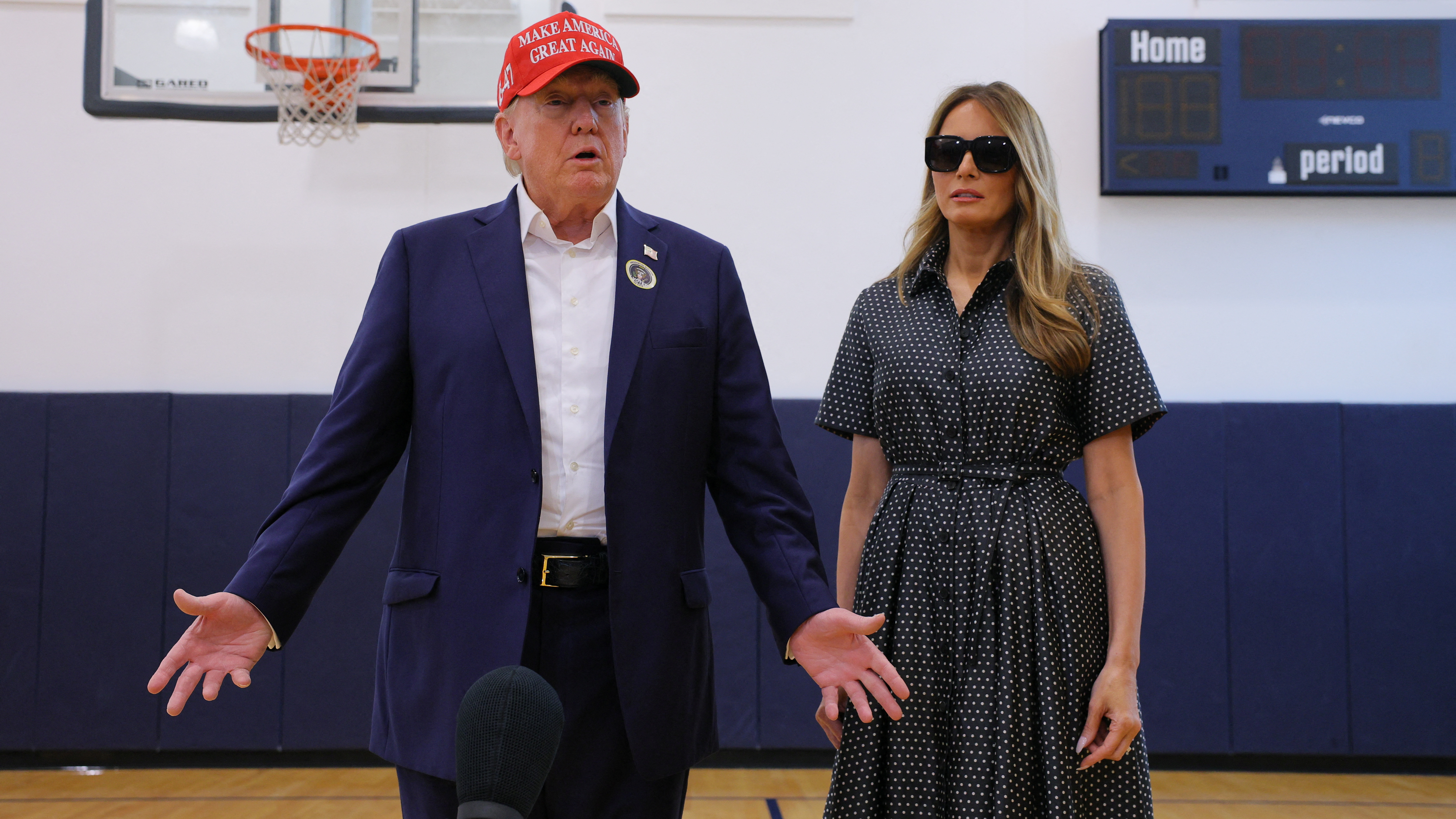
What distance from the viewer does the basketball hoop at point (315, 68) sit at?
14.0 feet

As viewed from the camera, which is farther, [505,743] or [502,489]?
[502,489]

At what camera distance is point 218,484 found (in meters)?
4.44

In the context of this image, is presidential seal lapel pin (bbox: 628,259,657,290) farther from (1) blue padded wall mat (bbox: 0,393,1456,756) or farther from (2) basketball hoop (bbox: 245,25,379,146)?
(2) basketball hoop (bbox: 245,25,379,146)

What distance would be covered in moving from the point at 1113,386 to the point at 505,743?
1257 millimetres

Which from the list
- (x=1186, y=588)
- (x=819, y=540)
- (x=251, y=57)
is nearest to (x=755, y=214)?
(x=819, y=540)

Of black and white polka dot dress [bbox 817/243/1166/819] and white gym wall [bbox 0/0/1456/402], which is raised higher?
white gym wall [bbox 0/0/1456/402]

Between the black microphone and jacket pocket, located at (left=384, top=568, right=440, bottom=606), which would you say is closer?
the black microphone

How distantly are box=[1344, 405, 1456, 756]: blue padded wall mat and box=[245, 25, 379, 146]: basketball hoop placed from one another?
463cm

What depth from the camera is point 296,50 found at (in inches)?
169

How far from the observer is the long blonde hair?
167cm

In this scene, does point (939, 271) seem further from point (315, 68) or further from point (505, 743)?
point (315, 68)

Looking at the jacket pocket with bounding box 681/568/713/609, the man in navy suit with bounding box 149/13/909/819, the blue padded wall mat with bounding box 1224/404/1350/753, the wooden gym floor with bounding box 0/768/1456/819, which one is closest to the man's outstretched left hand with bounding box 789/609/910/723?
the man in navy suit with bounding box 149/13/909/819

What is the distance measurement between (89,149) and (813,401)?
3.56 metres

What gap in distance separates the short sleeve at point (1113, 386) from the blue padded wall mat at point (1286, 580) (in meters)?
3.13
